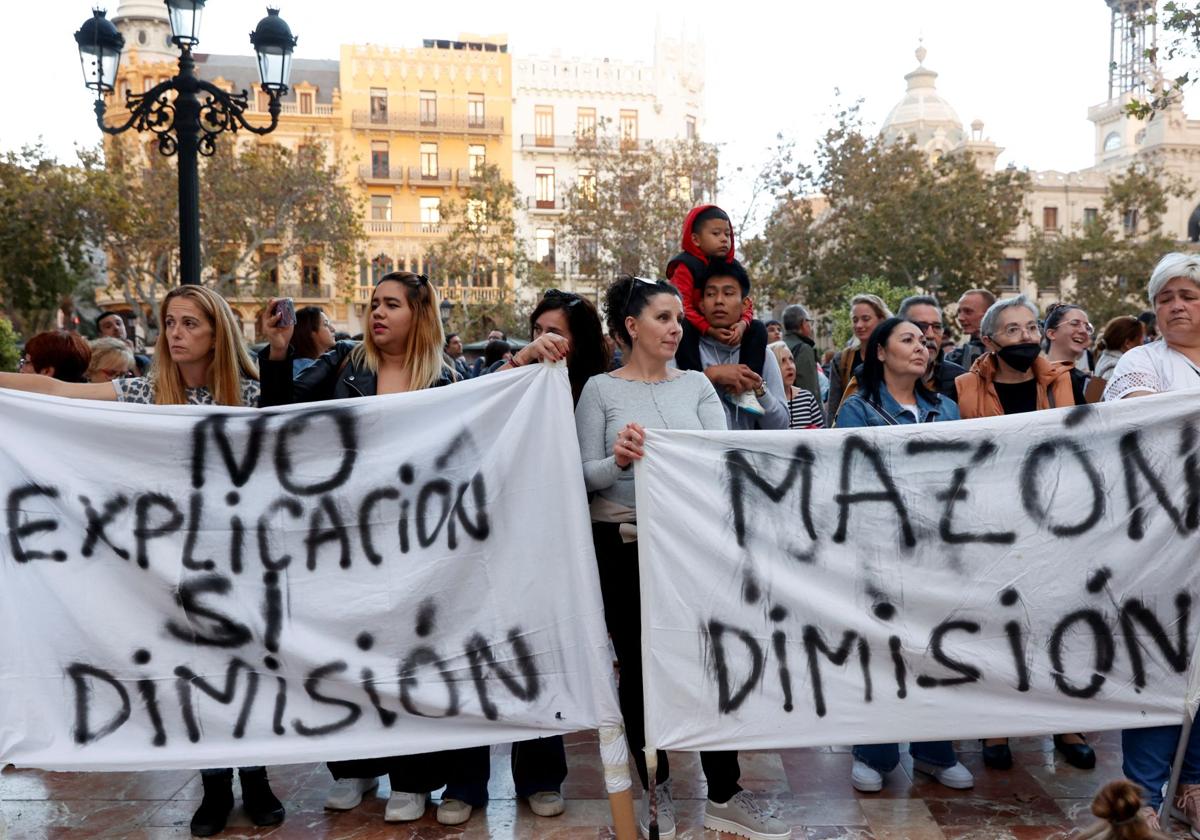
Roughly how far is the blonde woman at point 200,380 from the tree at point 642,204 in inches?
1036

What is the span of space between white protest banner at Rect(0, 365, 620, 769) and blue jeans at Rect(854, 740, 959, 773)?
3.69 feet

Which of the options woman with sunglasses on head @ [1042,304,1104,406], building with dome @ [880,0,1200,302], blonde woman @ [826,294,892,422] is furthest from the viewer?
building with dome @ [880,0,1200,302]

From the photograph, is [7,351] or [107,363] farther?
[7,351]

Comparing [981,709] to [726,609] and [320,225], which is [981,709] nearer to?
[726,609]

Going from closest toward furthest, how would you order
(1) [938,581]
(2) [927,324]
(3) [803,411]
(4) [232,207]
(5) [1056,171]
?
(1) [938,581], (2) [927,324], (3) [803,411], (4) [232,207], (5) [1056,171]

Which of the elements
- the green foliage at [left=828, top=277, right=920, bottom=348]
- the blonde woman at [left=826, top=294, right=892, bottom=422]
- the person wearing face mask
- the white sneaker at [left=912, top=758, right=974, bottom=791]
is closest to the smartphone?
the person wearing face mask

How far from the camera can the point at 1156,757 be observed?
141 inches

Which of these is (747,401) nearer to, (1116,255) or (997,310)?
(997,310)

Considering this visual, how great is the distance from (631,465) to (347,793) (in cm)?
156

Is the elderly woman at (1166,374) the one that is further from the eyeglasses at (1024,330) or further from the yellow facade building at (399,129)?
the yellow facade building at (399,129)

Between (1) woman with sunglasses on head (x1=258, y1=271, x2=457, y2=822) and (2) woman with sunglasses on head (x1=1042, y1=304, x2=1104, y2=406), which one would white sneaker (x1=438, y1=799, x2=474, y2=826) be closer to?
(1) woman with sunglasses on head (x1=258, y1=271, x2=457, y2=822)

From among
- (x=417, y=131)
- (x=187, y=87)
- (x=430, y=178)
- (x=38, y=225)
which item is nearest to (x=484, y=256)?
(x=430, y=178)

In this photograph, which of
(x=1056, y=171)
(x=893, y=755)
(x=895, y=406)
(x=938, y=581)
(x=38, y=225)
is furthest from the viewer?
(x=1056, y=171)

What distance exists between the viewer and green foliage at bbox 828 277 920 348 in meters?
29.6
